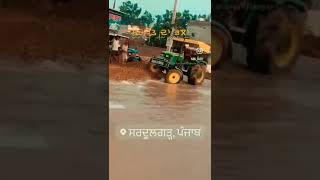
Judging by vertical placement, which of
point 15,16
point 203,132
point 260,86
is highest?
point 15,16

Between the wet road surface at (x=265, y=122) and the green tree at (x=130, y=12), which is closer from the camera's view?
the green tree at (x=130, y=12)

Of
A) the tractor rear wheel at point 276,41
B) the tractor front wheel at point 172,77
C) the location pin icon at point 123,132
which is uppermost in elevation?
the tractor rear wheel at point 276,41

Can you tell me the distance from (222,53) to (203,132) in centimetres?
45

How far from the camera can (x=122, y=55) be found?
334cm

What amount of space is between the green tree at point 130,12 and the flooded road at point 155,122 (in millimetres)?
335

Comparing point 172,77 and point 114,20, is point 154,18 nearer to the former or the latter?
point 114,20

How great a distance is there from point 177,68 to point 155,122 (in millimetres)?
321

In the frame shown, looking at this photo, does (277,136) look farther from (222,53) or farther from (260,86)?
(222,53)

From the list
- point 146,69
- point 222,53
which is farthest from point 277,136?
point 146,69

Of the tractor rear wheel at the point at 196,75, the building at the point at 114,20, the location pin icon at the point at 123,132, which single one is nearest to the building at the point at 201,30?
the tractor rear wheel at the point at 196,75

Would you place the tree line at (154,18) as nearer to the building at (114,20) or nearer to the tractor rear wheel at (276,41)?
the building at (114,20)

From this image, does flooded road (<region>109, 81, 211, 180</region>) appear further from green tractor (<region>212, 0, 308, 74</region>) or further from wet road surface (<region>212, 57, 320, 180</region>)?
green tractor (<region>212, 0, 308, 74</region>)

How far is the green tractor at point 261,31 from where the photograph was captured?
3.37m

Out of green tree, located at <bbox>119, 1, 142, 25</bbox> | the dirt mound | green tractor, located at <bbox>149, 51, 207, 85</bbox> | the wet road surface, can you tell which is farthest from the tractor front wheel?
green tree, located at <bbox>119, 1, 142, 25</bbox>
